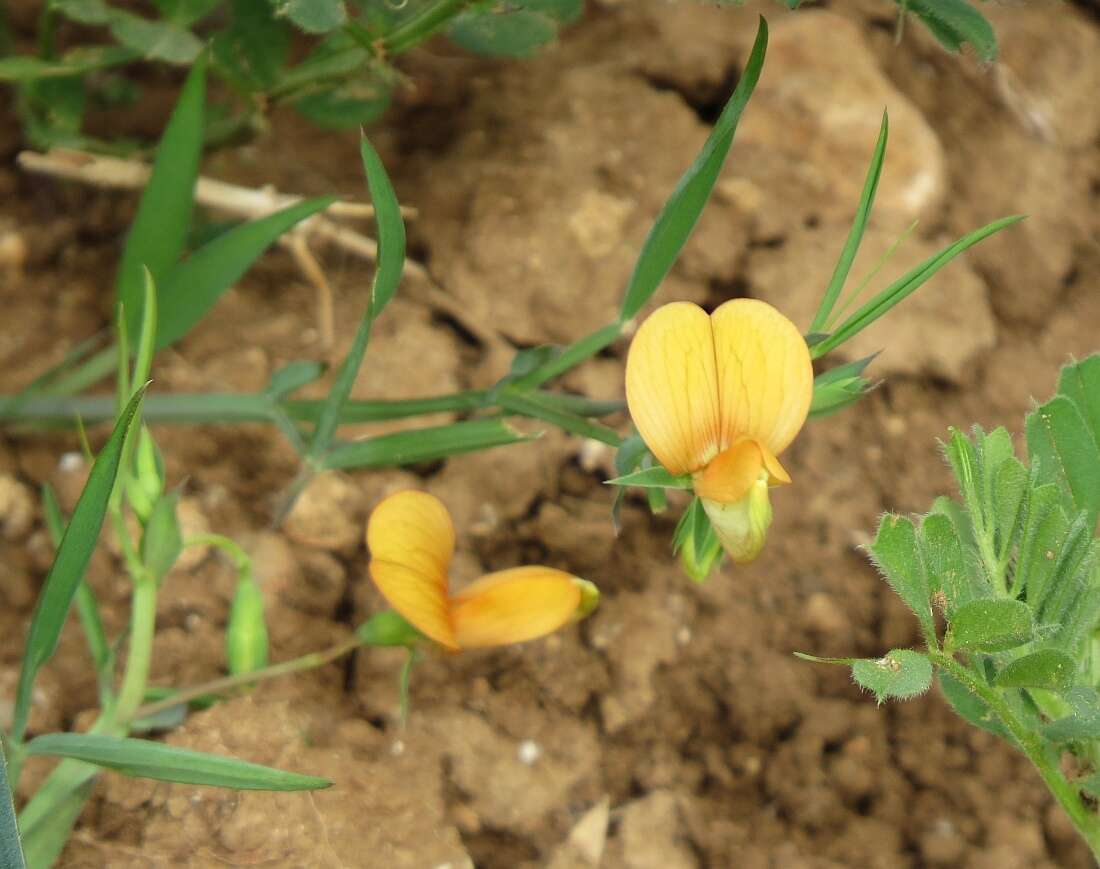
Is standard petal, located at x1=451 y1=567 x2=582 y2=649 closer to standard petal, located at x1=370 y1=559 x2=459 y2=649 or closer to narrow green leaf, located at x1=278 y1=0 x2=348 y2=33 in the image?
standard petal, located at x1=370 y1=559 x2=459 y2=649

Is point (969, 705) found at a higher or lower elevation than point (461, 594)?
A: higher

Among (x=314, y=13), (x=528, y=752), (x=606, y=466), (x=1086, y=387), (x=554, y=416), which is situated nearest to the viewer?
(x=1086, y=387)

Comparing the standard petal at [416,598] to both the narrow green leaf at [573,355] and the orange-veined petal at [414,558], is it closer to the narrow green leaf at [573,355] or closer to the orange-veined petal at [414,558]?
the orange-veined petal at [414,558]

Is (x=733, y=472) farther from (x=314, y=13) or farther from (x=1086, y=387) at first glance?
(x=314, y=13)

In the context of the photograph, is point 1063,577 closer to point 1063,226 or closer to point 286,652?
point 286,652

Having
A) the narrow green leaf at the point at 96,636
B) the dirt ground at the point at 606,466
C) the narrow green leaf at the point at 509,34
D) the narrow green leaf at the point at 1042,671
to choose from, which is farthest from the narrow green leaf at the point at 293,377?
the narrow green leaf at the point at 1042,671

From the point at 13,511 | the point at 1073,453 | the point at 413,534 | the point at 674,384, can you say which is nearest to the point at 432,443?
the point at 413,534
